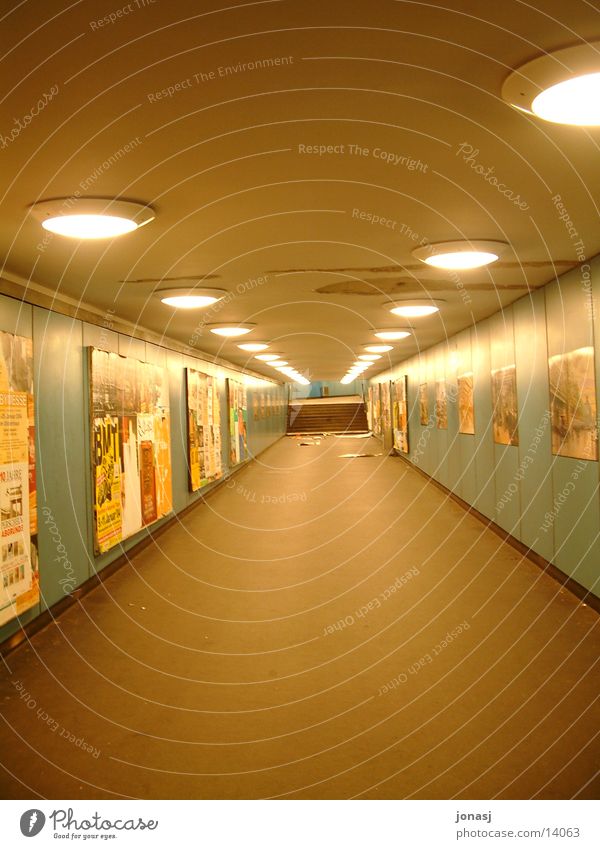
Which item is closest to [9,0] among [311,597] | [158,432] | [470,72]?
[470,72]

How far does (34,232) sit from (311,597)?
3.98 metres

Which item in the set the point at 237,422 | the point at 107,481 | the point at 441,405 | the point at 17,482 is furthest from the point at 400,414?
the point at 17,482

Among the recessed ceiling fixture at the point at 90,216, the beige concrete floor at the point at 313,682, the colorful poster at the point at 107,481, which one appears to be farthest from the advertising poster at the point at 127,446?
the recessed ceiling fixture at the point at 90,216

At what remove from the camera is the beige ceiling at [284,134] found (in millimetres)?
2127

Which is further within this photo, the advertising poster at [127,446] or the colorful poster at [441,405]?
the colorful poster at [441,405]

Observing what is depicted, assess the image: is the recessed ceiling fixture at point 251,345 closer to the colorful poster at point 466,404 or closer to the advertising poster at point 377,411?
the colorful poster at point 466,404

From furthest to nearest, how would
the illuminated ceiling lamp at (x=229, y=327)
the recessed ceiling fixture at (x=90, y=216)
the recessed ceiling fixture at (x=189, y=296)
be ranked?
the illuminated ceiling lamp at (x=229, y=327) < the recessed ceiling fixture at (x=189, y=296) < the recessed ceiling fixture at (x=90, y=216)

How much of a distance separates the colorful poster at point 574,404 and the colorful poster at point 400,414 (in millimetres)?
11948

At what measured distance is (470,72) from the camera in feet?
8.05

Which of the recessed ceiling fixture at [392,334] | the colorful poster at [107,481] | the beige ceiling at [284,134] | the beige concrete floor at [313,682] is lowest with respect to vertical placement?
the beige concrete floor at [313,682]

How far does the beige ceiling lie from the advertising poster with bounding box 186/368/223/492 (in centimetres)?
576

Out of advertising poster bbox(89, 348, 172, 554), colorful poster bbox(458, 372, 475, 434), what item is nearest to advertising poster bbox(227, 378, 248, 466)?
advertising poster bbox(89, 348, 172, 554)

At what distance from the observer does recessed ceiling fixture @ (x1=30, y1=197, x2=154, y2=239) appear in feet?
12.5

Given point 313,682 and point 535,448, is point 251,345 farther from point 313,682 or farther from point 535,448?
point 313,682
